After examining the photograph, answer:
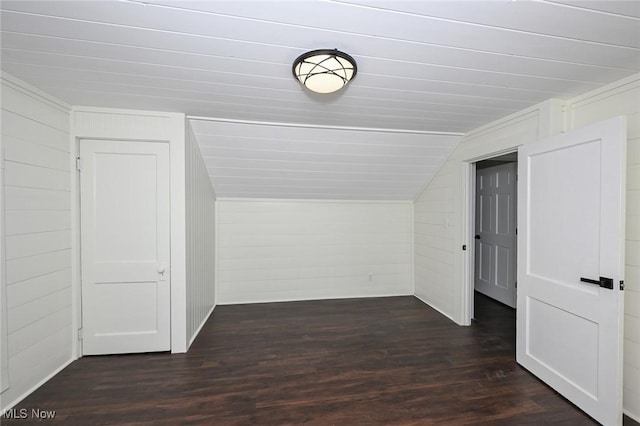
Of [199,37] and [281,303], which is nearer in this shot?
[199,37]

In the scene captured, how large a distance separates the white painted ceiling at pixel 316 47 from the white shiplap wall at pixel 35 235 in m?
0.26

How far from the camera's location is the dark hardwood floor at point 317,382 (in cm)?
180

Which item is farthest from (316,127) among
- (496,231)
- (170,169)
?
(496,231)

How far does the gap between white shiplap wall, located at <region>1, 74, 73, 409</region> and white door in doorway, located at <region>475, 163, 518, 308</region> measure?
16.2 feet

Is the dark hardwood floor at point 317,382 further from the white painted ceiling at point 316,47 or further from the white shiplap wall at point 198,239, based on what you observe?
the white painted ceiling at point 316,47

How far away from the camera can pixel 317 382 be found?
2.14 m

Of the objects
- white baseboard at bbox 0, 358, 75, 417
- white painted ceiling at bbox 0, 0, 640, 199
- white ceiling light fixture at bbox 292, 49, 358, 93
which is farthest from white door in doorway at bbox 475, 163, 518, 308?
white baseboard at bbox 0, 358, 75, 417

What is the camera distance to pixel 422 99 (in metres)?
2.25

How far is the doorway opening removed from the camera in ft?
12.2

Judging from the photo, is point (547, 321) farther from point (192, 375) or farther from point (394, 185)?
point (192, 375)

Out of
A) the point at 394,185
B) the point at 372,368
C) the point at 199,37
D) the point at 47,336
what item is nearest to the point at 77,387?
the point at 47,336

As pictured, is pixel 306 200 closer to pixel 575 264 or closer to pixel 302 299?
pixel 302 299

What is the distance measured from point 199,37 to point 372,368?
2615 millimetres

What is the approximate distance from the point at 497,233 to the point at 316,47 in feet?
12.4
